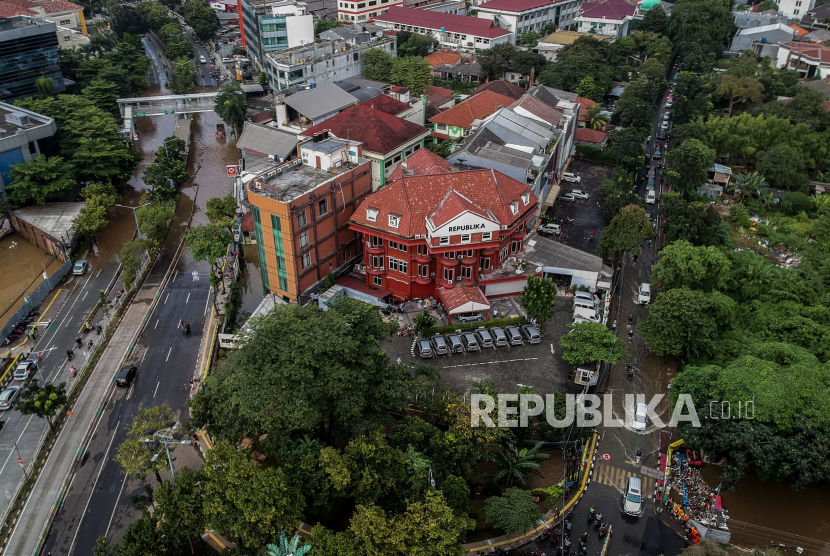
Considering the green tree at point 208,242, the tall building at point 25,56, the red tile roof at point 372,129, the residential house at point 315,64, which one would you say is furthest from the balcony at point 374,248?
the tall building at point 25,56

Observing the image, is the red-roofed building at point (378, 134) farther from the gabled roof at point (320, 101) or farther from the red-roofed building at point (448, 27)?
the red-roofed building at point (448, 27)

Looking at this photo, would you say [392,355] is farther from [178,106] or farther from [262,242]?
[178,106]

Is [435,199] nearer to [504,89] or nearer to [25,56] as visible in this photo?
[504,89]

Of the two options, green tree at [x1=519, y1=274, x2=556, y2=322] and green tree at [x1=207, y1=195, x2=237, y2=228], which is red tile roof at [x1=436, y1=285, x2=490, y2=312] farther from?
green tree at [x1=207, y1=195, x2=237, y2=228]

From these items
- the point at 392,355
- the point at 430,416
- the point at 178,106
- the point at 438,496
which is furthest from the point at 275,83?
the point at 438,496

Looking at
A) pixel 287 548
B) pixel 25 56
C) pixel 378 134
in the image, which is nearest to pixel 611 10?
pixel 378 134

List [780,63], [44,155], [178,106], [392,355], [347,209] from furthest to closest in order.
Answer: [780,63]
[178,106]
[44,155]
[347,209]
[392,355]

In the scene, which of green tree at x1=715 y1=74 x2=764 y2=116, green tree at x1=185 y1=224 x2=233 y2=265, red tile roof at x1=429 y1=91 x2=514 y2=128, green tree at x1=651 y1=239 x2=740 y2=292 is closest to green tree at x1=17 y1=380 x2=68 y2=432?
green tree at x1=185 y1=224 x2=233 y2=265
